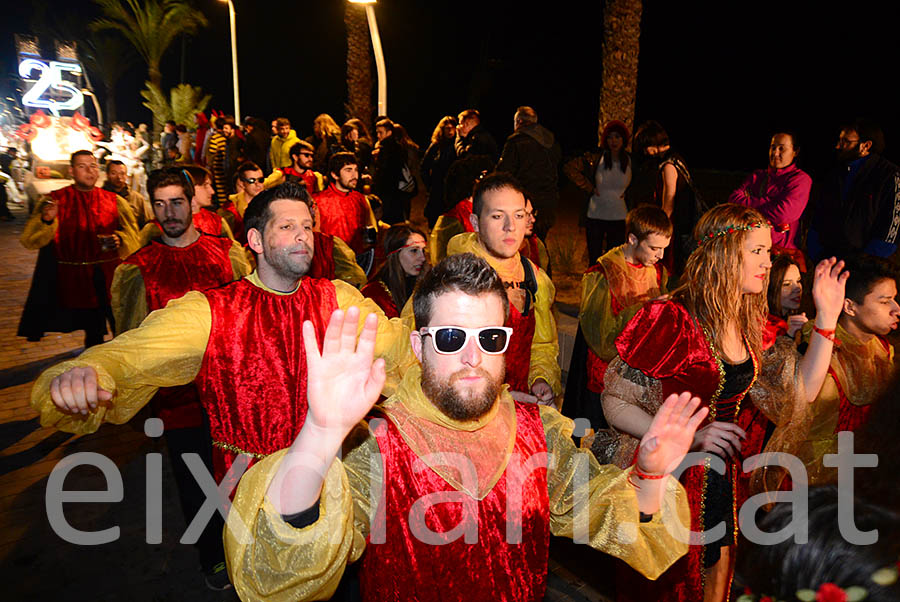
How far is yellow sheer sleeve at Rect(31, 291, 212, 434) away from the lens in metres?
2.38

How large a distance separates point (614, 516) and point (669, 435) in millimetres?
306

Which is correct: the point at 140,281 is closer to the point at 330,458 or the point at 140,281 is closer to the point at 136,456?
the point at 136,456

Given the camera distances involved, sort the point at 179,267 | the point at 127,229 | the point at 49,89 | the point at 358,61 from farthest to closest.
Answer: the point at 49,89 < the point at 358,61 < the point at 127,229 < the point at 179,267

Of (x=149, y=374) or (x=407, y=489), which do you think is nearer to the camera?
(x=407, y=489)

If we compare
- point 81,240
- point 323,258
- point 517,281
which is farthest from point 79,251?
point 517,281

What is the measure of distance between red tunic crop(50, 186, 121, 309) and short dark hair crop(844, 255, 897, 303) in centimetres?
Answer: 626

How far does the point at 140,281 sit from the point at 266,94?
43061mm

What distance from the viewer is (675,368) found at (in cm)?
304

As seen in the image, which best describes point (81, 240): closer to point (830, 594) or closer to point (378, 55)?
point (830, 594)

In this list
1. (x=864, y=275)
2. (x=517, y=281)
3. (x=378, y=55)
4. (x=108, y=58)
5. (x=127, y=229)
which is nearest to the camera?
(x=864, y=275)

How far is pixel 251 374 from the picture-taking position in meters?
3.05

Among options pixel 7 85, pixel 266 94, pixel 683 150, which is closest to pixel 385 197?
pixel 683 150

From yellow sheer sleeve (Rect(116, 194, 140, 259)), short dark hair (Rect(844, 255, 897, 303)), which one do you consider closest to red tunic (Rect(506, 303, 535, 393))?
short dark hair (Rect(844, 255, 897, 303))

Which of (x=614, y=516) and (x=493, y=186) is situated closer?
(x=614, y=516)
